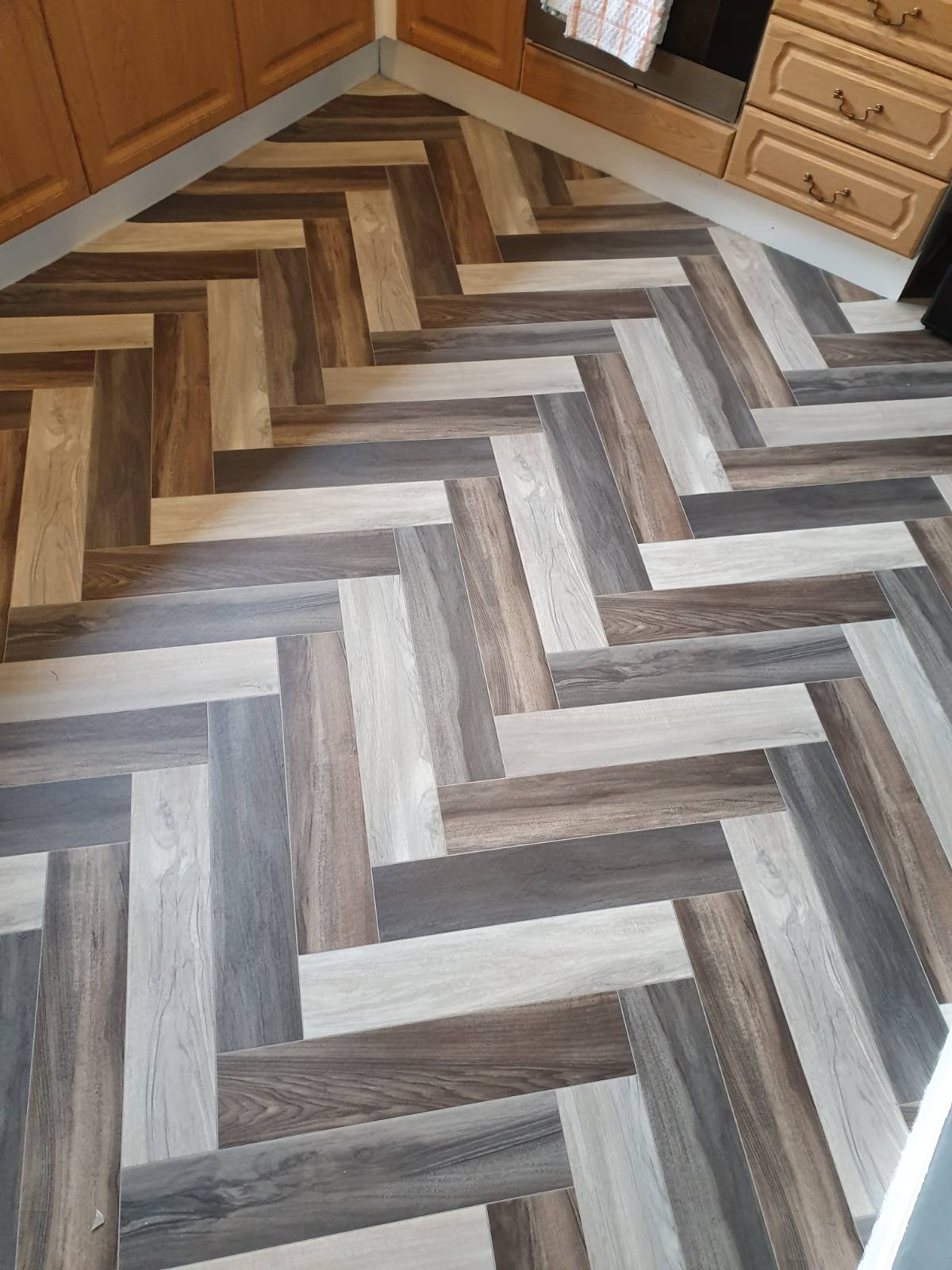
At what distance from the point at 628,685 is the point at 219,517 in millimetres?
807

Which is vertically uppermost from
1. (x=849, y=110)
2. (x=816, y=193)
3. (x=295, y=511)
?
(x=849, y=110)

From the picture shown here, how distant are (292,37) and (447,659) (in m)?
1.60

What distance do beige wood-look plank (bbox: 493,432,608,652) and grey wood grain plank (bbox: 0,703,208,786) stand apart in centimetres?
62

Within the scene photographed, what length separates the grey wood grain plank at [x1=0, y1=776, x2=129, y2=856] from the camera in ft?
5.65

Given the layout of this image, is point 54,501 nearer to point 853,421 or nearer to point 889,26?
point 853,421

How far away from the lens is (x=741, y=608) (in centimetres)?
209

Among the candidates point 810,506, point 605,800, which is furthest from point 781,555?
point 605,800

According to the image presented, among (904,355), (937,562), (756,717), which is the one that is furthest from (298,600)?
(904,355)

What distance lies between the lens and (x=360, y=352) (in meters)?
2.40

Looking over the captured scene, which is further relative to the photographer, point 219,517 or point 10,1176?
point 219,517

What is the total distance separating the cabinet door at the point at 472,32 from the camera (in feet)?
8.62

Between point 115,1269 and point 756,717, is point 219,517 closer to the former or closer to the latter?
point 756,717

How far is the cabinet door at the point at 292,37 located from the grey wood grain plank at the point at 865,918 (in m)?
1.90

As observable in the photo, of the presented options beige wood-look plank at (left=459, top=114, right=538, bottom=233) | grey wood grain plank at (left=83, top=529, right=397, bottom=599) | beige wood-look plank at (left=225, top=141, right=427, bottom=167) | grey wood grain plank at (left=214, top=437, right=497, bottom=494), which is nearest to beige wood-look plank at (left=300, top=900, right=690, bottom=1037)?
grey wood grain plank at (left=83, top=529, right=397, bottom=599)
